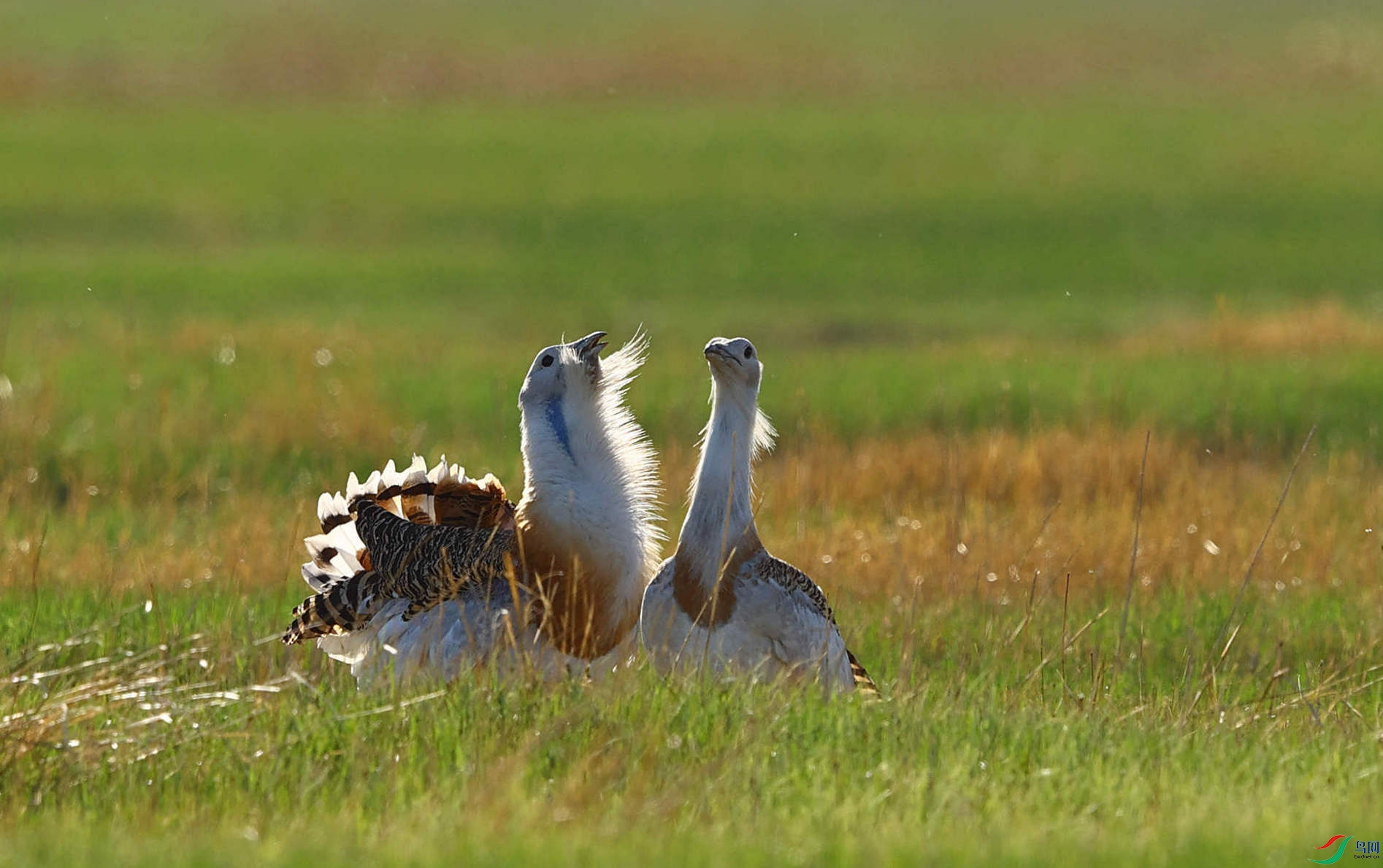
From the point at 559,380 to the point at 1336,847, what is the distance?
10.4 ft

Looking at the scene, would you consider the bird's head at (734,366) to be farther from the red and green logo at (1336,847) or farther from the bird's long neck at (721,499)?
the red and green logo at (1336,847)

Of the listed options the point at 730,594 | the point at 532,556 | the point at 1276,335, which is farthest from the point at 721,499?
the point at 1276,335

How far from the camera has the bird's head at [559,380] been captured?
22.1 feet

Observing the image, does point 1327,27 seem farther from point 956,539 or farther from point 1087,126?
point 956,539

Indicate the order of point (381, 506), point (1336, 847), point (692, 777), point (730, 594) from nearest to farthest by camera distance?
point (1336, 847), point (692, 777), point (730, 594), point (381, 506)

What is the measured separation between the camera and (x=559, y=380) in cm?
673

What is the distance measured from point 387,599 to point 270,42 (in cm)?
5071

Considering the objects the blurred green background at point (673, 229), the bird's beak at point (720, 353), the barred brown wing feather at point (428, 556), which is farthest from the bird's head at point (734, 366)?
the blurred green background at point (673, 229)

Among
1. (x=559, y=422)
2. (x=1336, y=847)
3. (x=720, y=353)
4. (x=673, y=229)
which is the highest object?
(x=720, y=353)

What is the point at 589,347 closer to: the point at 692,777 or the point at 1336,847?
the point at 692,777

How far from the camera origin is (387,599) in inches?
268

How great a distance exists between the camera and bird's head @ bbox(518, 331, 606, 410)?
672 cm

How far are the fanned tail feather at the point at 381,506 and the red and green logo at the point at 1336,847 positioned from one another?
128 inches

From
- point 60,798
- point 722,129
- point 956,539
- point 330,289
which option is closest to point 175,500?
point 956,539
